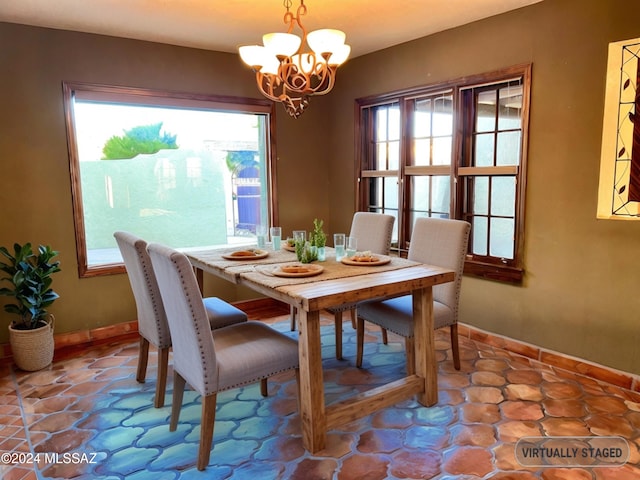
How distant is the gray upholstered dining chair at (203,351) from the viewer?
2.00 meters

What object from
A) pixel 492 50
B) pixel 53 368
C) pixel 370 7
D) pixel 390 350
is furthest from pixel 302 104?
pixel 53 368

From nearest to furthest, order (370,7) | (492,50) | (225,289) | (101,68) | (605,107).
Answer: (605,107) → (370,7) → (492,50) → (101,68) → (225,289)

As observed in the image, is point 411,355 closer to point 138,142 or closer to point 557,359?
point 557,359

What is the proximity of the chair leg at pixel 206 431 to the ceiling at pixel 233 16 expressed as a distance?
2.41 metres

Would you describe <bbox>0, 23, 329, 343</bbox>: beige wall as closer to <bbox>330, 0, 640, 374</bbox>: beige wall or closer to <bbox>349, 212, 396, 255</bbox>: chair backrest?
<bbox>349, 212, 396, 255</bbox>: chair backrest

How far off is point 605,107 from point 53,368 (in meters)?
4.01

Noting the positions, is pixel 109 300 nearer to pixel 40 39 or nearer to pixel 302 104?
pixel 40 39

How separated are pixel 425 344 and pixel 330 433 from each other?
2.31ft

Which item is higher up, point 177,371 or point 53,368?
point 177,371

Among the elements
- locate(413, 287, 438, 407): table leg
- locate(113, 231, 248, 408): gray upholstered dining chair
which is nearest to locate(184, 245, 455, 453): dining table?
locate(413, 287, 438, 407): table leg

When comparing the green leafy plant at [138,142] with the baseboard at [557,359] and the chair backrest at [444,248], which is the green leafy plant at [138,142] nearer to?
the chair backrest at [444,248]

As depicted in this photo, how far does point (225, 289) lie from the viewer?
4.43 meters

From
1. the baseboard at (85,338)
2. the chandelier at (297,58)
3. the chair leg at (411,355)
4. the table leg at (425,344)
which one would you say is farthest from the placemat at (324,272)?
the baseboard at (85,338)

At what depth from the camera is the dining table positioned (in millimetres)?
2162
